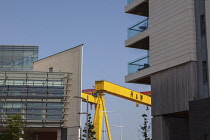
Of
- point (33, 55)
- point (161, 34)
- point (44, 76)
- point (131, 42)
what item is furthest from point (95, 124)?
point (33, 55)

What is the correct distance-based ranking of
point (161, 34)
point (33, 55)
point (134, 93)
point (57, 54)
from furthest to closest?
point (33, 55)
point (57, 54)
point (134, 93)
point (161, 34)

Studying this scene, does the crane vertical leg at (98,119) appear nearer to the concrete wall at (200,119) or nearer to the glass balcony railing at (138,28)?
the glass balcony railing at (138,28)

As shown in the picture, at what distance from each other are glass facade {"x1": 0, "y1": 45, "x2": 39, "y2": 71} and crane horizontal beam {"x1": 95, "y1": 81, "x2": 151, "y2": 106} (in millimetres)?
43642

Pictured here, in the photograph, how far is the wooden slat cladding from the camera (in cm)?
2588

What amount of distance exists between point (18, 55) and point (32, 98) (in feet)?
132

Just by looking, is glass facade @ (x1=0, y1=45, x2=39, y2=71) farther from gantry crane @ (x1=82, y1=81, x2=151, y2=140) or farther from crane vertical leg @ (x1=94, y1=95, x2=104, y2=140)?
gantry crane @ (x1=82, y1=81, x2=151, y2=140)

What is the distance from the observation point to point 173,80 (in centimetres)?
2736

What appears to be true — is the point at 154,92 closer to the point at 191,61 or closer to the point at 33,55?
the point at 191,61

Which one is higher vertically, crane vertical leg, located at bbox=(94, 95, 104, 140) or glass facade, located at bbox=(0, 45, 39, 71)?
glass facade, located at bbox=(0, 45, 39, 71)

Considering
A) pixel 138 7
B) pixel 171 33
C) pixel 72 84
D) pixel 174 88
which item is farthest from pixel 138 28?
pixel 72 84

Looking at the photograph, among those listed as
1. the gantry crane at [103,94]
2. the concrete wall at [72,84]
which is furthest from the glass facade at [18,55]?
the gantry crane at [103,94]

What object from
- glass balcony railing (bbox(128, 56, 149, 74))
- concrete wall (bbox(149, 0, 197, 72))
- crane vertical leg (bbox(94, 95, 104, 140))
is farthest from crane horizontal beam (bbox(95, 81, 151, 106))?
concrete wall (bbox(149, 0, 197, 72))

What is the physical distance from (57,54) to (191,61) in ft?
143

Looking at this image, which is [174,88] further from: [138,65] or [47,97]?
[47,97]
